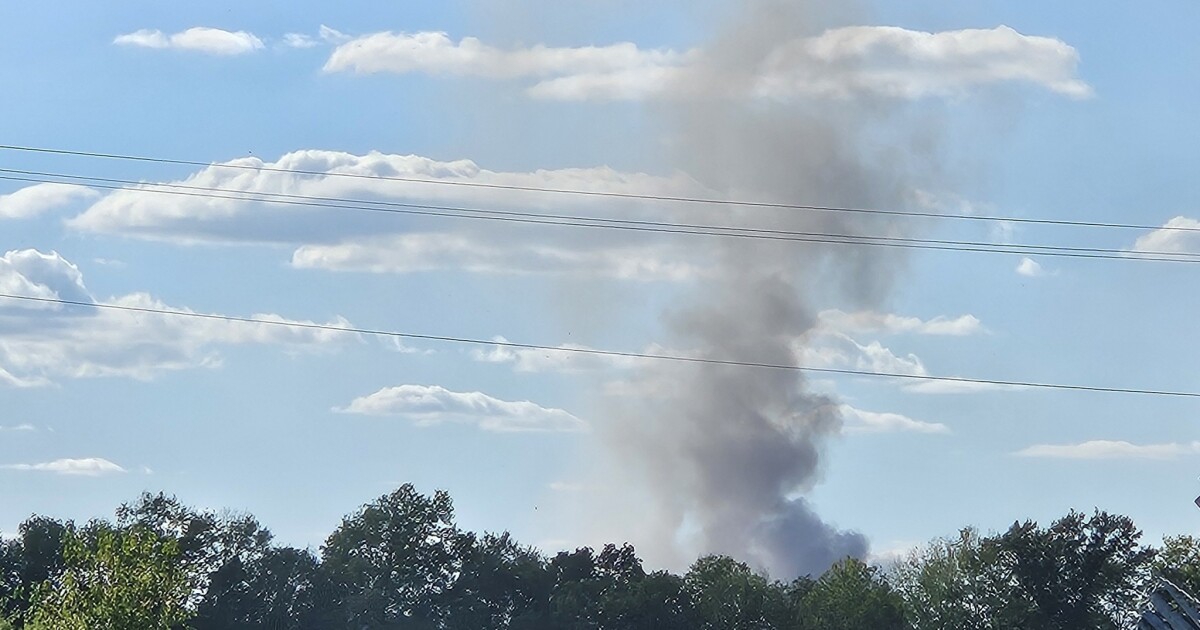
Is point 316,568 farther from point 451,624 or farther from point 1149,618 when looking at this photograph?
point 1149,618

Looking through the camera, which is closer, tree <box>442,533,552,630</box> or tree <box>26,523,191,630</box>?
tree <box>26,523,191,630</box>

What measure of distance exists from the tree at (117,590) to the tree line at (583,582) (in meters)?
85.1

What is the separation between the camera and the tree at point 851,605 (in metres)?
147

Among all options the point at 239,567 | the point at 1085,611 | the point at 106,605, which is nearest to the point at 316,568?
the point at 239,567

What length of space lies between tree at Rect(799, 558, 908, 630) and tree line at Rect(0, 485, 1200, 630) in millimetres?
165

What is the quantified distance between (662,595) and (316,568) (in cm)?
3298

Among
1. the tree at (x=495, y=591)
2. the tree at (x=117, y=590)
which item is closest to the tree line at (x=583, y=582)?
the tree at (x=495, y=591)

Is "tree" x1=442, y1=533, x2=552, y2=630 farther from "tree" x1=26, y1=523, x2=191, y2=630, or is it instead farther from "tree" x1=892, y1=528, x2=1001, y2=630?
"tree" x1=26, y1=523, x2=191, y2=630

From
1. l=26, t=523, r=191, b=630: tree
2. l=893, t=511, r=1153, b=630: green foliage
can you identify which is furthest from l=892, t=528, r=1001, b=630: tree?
l=26, t=523, r=191, b=630: tree

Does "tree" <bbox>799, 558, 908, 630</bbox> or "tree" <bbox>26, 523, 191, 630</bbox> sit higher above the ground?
"tree" <bbox>799, 558, 908, 630</bbox>

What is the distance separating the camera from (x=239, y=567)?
162m

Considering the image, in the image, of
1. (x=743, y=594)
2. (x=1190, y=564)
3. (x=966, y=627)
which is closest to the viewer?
(x=1190, y=564)

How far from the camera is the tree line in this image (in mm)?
144875

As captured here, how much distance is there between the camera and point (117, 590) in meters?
47.8
